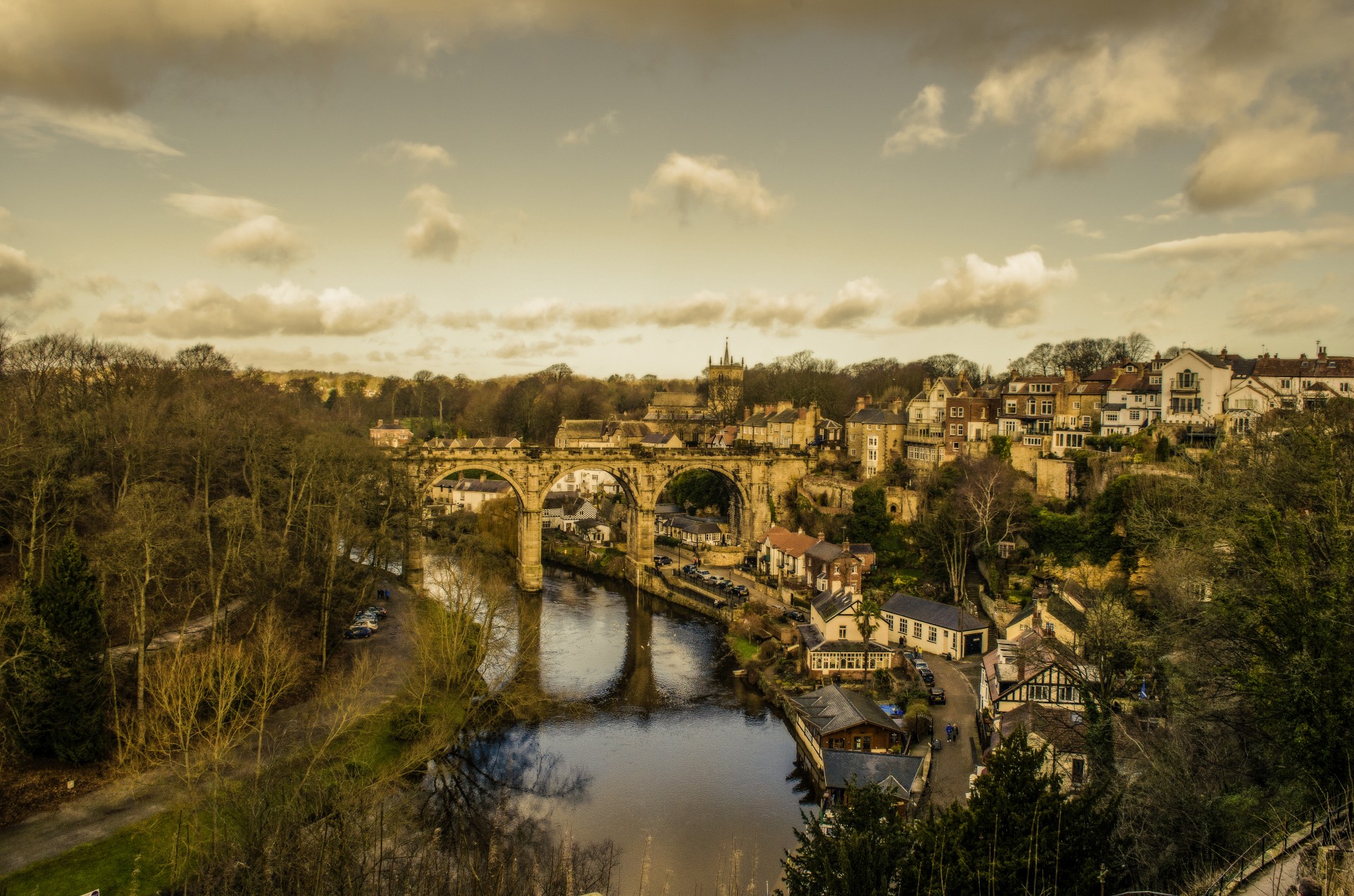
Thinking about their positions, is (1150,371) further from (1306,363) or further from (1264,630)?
(1264,630)

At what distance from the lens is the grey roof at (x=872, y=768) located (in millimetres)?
19875

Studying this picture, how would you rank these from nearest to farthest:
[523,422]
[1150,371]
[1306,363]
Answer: [1306,363] < [1150,371] < [523,422]

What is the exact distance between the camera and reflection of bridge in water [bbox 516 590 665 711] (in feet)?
96.5

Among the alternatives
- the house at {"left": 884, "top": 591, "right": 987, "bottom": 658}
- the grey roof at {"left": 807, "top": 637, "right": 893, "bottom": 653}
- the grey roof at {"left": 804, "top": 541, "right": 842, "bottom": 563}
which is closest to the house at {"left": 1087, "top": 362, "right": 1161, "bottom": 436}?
the house at {"left": 884, "top": 591, "right": 987, "bottom": 658}

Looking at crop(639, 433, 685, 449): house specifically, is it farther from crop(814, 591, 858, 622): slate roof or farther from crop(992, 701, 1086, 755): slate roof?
crop(992, 701, 1086, 755): slate roof

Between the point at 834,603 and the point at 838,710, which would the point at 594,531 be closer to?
the point at 834,603

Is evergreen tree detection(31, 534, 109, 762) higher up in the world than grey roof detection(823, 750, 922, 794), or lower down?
higher up

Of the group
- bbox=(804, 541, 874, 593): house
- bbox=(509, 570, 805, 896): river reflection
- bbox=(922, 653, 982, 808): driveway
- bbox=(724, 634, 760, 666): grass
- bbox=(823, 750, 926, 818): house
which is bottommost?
bbox=(509, 570, 805, 896): river reflection

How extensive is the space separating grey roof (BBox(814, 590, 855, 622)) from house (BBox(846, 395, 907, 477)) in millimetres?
16720

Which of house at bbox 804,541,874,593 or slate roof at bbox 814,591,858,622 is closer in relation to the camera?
slate roof at bbox 814,591,858,622

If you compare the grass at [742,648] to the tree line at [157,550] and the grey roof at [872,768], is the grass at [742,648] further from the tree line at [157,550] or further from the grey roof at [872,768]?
the tree line at [157,550]

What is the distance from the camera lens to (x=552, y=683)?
102ft

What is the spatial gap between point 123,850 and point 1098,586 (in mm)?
30591

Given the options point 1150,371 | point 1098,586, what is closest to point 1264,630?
point 1098,586
